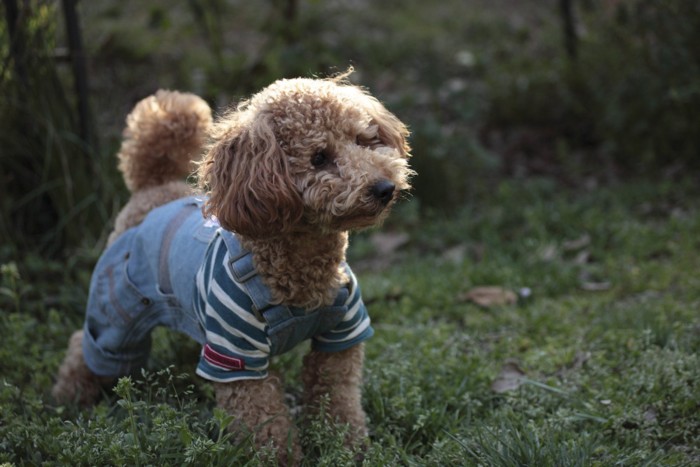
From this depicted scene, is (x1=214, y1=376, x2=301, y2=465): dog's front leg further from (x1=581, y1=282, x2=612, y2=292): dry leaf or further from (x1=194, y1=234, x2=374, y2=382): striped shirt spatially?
(x1=581, y1=282, x2=612, y2=292): dry leaf

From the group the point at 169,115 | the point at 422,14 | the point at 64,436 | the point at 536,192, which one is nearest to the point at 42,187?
the point at 169,115

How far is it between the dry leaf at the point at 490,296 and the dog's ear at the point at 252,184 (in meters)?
1.88

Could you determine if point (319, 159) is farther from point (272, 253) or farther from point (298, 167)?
point (272, 253)

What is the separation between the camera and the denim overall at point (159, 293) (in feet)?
8.58

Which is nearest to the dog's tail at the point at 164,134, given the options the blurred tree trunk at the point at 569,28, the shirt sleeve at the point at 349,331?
the shirt sleeve at the point at 349,331

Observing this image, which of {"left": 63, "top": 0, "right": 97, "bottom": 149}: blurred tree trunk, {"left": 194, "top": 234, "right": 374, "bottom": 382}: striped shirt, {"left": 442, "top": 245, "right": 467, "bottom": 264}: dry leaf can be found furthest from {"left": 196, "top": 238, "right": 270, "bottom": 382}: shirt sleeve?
{"left": 63, "top": 0, "right": 97, "bottom": 149}: blurred tree trunk

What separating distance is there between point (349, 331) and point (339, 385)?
8.2 inches

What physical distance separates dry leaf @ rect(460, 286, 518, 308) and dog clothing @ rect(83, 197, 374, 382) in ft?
4.48

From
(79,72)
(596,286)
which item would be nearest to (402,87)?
(79,72)

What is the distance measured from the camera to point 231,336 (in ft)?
8.27

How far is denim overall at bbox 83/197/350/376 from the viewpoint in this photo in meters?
2.62

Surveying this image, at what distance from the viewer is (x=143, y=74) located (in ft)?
22.4

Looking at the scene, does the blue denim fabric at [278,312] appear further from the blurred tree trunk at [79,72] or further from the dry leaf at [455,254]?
the blurred tree trunk at [79,72]

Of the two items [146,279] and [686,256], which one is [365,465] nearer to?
[146,279]
